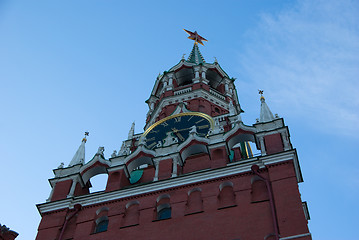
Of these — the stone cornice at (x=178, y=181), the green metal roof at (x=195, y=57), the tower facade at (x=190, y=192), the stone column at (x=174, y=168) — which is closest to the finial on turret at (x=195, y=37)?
the green metal roof at (x=195, y=57)

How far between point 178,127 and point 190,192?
29.8 feet

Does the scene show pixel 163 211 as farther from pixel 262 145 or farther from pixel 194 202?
pixel 262 145

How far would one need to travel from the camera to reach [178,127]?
32812 millimetres

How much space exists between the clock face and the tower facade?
0.54 meters

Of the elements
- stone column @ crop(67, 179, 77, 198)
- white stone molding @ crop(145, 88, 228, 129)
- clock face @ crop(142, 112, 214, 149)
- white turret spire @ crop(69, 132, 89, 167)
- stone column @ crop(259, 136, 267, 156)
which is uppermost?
white stone molding @ crop(145, 88, 228, 129)

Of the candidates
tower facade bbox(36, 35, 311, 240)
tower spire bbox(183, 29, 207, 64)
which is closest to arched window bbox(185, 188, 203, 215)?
tower facade bbox(36, 35, 311, 240)

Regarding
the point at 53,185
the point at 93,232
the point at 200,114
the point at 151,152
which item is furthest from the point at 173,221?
the point at 200,114

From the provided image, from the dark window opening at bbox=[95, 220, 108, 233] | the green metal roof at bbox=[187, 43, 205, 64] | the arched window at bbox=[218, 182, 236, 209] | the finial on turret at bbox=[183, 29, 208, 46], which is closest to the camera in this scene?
the arched window at bbox=[218, 182, 236, 209]

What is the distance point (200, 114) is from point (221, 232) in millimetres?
12907

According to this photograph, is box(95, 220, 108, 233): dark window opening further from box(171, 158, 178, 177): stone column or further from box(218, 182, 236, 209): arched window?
box(218, 182, 236, 209): arched window

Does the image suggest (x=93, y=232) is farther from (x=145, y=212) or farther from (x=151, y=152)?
(x=151, y=152)

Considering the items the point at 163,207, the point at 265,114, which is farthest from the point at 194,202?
the point at 265,114

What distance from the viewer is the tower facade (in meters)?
21.5

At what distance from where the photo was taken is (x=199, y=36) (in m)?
55.8
